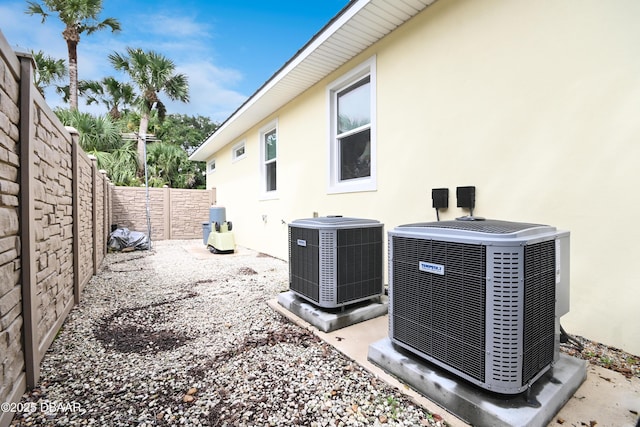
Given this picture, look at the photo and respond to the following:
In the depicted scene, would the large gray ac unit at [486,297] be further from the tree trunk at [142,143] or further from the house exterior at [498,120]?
the tree trunk at [142,143]

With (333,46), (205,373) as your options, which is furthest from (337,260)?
(333,46)

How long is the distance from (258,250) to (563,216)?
6.38 metres

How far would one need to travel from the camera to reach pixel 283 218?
6.12 metres

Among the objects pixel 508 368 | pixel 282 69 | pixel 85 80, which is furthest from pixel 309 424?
pixel 85 80

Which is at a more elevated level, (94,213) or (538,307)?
(94,213)

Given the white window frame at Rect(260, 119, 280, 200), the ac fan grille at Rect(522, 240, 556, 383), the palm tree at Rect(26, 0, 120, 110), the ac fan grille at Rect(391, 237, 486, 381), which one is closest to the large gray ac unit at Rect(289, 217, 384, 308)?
the ac fan grille at Rect(391, 237, 486, 381)

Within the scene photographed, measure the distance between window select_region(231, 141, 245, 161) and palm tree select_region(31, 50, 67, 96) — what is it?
10.6 metres

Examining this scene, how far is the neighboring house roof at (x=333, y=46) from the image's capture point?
3.11 meters

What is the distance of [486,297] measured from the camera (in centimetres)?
136

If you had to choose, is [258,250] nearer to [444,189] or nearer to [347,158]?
[347,158]

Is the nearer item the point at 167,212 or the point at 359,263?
the point at 359,263

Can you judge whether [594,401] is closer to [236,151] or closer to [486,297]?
[486,297]

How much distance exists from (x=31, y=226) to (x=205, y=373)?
147 centimetres

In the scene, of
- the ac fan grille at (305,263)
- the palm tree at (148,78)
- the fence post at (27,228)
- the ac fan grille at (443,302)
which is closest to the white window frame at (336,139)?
the ac fan grille at (305,263)
